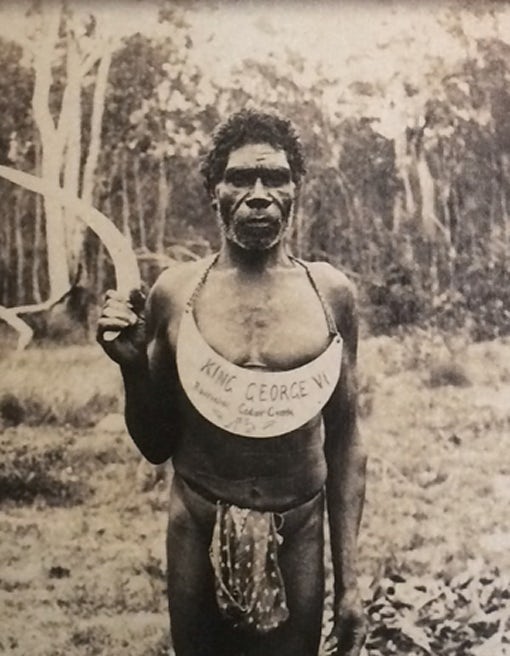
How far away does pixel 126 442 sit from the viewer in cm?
149

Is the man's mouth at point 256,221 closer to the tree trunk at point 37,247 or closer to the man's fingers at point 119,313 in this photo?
the man's fingers at point 119,313

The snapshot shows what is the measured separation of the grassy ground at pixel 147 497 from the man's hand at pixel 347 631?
29mm

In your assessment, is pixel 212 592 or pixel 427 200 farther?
pixel 427 200

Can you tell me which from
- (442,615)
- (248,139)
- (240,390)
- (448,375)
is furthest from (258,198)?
(442,615)

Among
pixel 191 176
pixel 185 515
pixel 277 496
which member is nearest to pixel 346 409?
pixel 277 496

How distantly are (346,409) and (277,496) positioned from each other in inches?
7.6

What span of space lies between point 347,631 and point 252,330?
543 millimetres

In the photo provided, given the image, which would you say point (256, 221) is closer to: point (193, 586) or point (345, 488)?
point (345, 488)

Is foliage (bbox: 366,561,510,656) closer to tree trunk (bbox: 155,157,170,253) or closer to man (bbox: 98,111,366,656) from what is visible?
man (bbox: 98,111,366,656)

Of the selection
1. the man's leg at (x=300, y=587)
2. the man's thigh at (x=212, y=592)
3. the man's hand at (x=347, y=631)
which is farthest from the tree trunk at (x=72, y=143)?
the man's hand at (x=347, y=631)

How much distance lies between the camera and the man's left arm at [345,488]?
1.49m

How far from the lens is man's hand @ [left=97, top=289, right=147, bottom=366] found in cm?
149

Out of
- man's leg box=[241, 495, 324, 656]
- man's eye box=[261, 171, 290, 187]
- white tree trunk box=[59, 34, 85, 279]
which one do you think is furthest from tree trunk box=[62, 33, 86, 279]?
man's leg box=[241, 495, 324, 656]

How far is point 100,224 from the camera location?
1.52m
